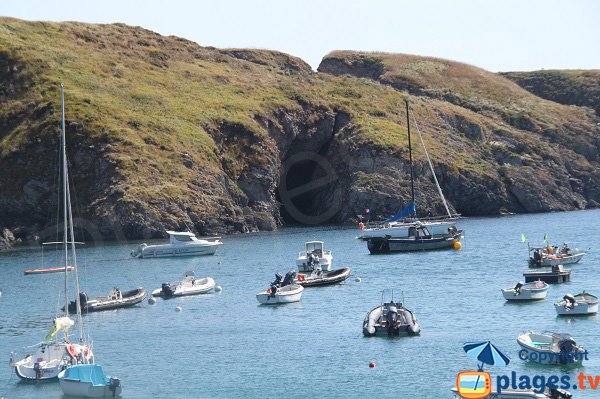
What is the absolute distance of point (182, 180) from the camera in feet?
534

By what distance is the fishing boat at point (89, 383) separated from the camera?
5400 centimetres

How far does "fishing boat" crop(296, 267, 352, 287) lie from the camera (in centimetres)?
9569

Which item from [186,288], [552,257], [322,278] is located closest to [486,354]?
[186,288]

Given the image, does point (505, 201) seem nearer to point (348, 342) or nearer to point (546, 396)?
point (348, 342)

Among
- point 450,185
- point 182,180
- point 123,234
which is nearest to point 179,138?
point 182,180

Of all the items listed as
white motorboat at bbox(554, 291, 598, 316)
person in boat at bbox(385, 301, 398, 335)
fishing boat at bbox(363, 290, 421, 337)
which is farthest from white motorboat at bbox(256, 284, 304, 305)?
white motorboat at bbox(554, 291, 598, 316)

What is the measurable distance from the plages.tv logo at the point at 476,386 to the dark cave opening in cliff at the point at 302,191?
447 ft

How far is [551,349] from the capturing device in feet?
190

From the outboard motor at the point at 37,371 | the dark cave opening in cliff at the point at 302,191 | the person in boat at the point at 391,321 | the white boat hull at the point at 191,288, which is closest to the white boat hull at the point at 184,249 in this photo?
the white boat hull at the point at 191,288

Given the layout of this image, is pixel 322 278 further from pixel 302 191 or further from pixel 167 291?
pixel 302 191

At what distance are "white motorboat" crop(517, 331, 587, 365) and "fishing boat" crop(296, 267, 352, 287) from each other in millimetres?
37180

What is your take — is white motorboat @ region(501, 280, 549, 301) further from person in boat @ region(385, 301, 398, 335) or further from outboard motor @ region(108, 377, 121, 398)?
outboard motor @ region(108, 377, 121, 398)

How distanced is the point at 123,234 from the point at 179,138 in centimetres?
2665

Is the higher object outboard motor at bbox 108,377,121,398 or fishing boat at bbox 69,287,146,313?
fishing boat at bbox 69,287,146,313
